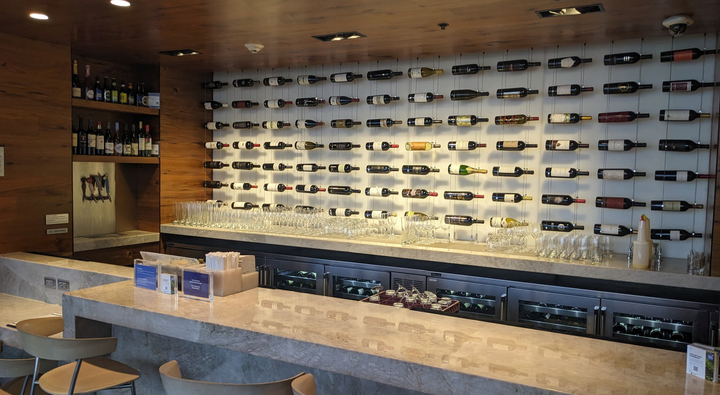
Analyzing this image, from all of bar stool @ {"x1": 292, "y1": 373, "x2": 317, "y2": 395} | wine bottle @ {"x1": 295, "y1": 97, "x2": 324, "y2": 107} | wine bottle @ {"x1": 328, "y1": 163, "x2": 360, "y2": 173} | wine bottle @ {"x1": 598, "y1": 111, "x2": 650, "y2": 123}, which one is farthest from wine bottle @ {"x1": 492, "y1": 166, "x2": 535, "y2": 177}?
Answer: bar stool @ {"x1": 292, "y1": 373, "x2": 317, "y2": 395}

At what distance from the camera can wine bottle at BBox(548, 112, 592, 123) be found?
4203 millimetres

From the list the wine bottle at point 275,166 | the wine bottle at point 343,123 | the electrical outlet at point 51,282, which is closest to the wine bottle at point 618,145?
the wine bottle at point 343,123

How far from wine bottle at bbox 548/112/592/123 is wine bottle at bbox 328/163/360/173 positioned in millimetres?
1897

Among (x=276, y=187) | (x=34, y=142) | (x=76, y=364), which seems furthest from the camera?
(x=276, y=187)

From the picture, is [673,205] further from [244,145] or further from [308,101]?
[244,145]

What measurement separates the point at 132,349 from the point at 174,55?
306 centimetres

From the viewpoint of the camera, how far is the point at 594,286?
145 inches

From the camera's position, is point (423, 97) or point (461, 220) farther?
point (423, 97)

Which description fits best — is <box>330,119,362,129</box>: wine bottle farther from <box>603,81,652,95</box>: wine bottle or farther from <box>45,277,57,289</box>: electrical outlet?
<box>45,277,57,289</box>: electrical outlet

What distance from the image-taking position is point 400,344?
1.97 m

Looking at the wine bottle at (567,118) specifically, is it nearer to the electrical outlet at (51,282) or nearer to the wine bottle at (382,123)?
the wine bottle at (382,123)

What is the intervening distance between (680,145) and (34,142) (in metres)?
5.10

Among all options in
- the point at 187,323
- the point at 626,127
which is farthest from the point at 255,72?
the point at 187,323

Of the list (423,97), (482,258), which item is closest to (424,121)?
(423,97)
